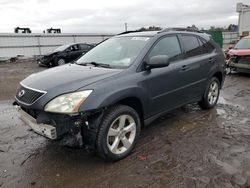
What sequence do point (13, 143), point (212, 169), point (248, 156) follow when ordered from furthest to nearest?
point (13, 143) → point (248, 156) → point (212, 169)

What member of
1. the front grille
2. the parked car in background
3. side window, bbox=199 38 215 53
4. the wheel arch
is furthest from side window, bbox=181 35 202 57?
the parked car in background

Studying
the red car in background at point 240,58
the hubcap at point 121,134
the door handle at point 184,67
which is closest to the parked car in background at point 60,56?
the red car in background at point 240,58

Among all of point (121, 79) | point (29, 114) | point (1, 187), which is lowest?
point (1, 187)

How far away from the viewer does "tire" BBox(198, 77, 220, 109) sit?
5758 mm

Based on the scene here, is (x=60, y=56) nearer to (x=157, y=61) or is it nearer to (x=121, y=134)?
(x=157, y=61)

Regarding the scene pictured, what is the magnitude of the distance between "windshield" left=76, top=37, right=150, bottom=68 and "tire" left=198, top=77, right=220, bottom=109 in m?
2.11

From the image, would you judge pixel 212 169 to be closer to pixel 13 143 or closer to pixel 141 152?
pixel 141 152

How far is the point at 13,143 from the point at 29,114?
3.62 ft

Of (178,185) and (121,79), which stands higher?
(121,79)

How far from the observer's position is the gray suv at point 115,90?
3.27 meters

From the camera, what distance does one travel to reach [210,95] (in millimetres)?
5984

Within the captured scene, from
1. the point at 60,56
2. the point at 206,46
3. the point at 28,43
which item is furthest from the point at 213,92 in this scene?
the point at 28,43

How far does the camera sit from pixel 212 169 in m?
3.47

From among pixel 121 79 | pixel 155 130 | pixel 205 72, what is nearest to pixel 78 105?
pixel 121 79
